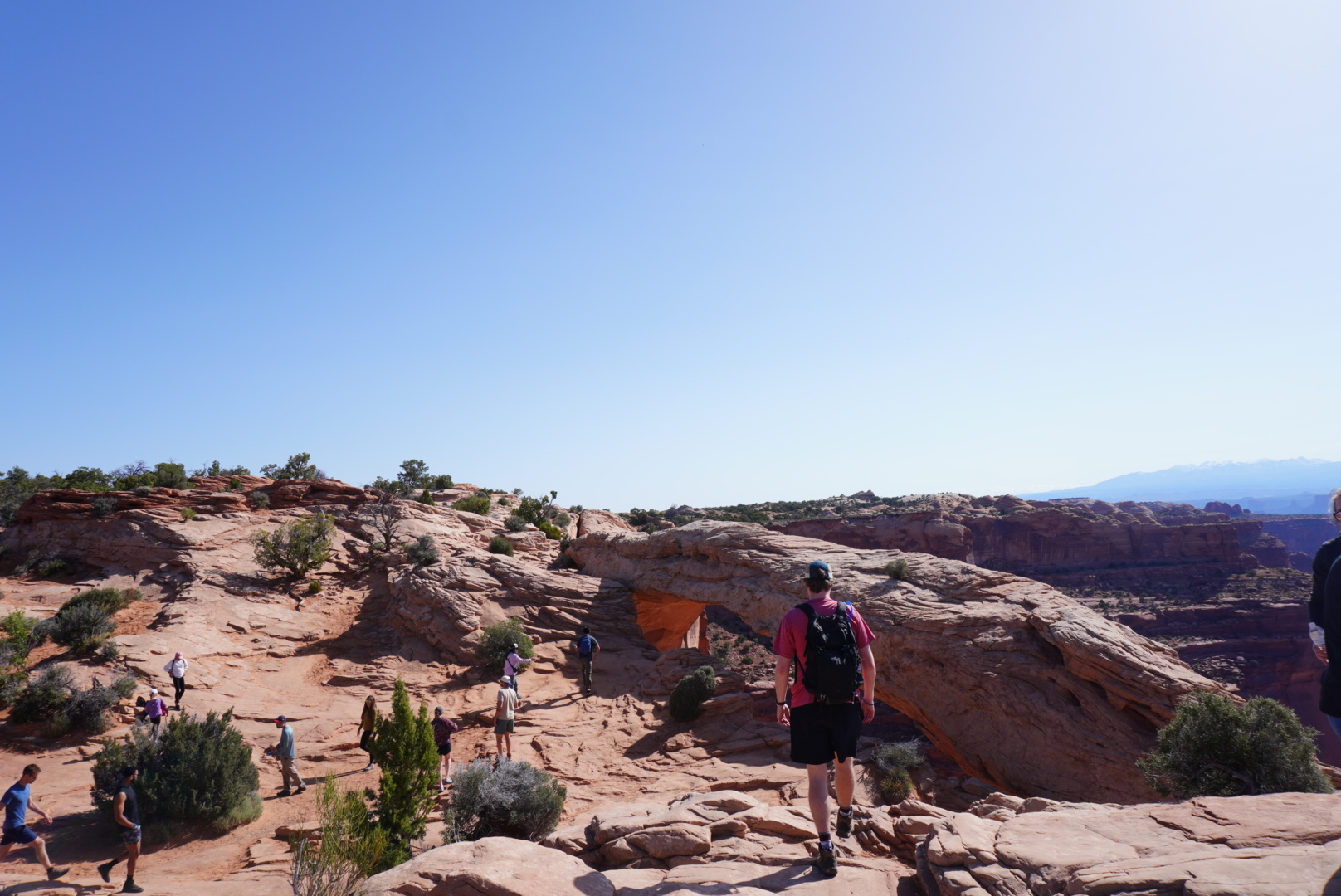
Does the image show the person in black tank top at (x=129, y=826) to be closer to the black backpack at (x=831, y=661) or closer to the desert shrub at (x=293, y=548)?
the black backpack at (x=831, y=661)

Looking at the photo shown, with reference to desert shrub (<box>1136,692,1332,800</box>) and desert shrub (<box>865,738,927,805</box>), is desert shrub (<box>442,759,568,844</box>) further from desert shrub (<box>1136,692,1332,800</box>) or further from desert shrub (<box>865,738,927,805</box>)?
desert shrub (<box>1136,692,1332,800</box>)

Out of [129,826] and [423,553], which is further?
[423,553]

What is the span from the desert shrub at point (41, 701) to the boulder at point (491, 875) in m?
12.4

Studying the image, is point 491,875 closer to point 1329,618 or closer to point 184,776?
point 1329,618

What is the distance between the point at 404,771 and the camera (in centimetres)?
760

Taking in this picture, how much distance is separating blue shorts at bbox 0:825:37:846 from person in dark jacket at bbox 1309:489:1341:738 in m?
12.4

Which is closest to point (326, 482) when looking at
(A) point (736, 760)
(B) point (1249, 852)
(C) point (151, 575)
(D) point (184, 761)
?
(C) point (151, 575)

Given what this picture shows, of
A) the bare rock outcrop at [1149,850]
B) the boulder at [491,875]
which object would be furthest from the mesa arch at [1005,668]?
the boulder at [491,875]

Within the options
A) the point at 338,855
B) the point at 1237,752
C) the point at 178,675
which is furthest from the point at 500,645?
the point at 1237,752

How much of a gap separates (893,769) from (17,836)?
40.4 feet

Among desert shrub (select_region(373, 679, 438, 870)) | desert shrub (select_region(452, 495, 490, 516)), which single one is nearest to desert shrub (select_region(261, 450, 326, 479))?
desert shrub (select_region(452, 495, 490, 516))

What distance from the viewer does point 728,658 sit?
31844mm

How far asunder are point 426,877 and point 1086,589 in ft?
181

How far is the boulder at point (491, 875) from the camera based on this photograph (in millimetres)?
4586
